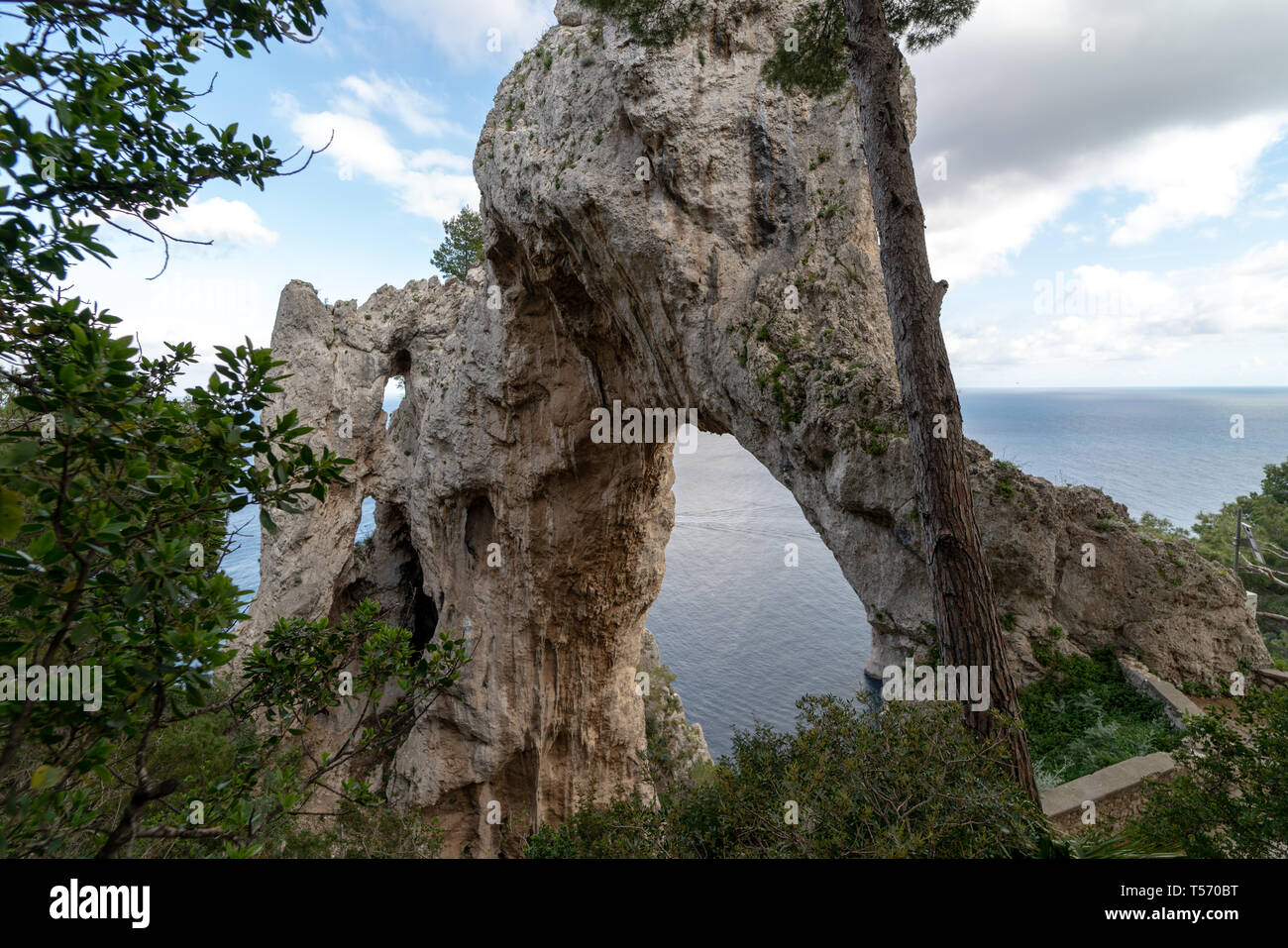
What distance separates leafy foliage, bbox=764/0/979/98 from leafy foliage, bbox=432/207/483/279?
70.9 ft

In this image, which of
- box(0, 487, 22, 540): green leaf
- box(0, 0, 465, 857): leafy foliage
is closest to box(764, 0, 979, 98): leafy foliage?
box(0, 0, 465, 857): leafy foliage

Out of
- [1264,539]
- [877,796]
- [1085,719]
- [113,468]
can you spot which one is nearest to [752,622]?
[1264,539]

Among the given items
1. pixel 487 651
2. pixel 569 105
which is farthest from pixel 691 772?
pixel 569 105

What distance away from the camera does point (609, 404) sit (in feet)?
45.3

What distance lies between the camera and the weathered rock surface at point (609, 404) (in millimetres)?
7387

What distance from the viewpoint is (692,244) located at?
9.44 m

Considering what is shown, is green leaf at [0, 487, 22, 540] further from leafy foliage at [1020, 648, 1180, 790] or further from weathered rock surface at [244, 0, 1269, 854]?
leafy foliage at [1020, 648, 1180, 790]

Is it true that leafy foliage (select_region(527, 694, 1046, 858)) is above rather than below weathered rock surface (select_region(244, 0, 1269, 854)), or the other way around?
below

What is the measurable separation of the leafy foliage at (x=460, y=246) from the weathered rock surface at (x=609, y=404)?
26.5ft

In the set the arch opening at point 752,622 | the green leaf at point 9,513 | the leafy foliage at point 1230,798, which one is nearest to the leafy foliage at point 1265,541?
the arch opening at point 752,622

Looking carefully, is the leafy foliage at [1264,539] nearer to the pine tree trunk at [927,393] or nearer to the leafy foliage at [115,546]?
the pine tree trunk at [927,393]

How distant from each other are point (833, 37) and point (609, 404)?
8.09 m

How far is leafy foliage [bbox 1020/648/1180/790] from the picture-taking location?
6.54m
